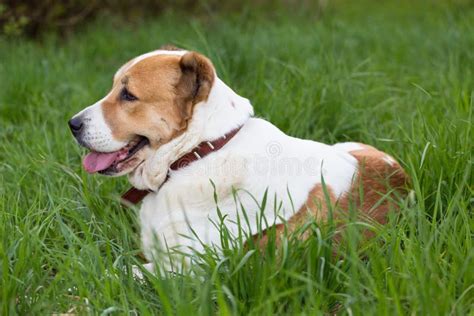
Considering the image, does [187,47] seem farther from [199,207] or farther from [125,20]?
[125,20]

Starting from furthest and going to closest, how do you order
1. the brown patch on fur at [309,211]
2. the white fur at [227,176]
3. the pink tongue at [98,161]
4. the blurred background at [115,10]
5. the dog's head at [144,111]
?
the blurred background at [115,10] → the pink tongue at [98,161] → the dog's head at [144,111] → the white fur at [227,176] → the brown patch on fur at [309,211]

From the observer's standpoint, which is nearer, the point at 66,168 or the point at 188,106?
the point at 188,106

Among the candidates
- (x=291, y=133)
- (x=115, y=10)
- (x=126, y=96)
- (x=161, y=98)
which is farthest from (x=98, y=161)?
(x=115, y=10)

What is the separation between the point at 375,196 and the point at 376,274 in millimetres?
854

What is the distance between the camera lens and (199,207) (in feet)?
11.3

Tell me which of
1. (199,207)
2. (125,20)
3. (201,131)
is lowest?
(125,20)

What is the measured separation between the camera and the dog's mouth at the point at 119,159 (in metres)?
3.60

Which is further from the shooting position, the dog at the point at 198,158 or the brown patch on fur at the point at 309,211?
the dog at the point at 198,158

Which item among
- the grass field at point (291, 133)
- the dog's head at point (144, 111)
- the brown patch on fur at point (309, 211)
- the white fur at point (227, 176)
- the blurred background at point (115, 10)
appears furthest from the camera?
the blurred background at point (115, 10)

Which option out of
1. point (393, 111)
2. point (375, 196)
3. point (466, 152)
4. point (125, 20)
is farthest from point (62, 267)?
point (125, 20)

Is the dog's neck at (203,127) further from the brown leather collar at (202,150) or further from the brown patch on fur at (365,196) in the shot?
the brown patch on fur at (365,196)

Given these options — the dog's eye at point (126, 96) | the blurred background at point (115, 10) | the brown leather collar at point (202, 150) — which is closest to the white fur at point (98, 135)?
the dog's eye at point (126, 96)

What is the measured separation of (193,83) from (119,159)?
0.52 m

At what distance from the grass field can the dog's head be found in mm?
313
